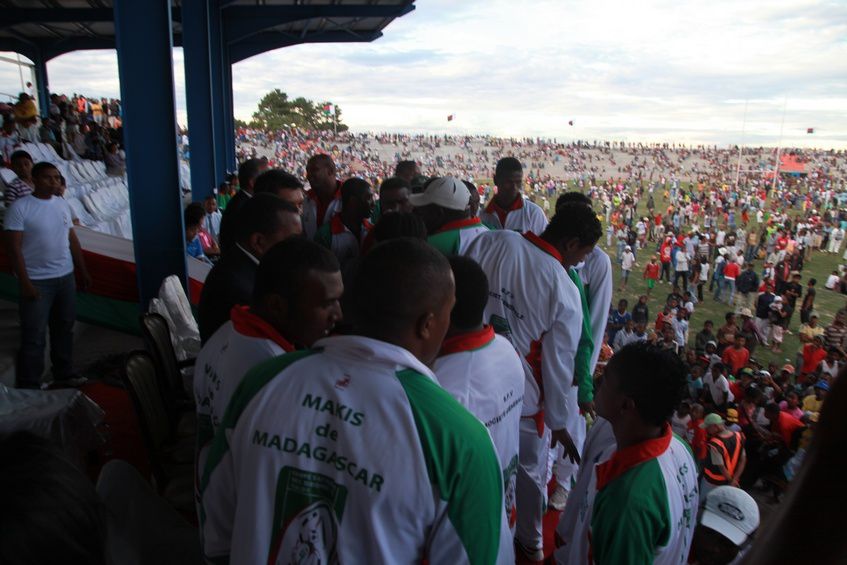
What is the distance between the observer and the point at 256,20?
15469mm

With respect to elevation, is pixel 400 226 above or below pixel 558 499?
above

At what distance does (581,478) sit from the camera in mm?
2389

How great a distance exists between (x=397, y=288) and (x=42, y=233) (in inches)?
179

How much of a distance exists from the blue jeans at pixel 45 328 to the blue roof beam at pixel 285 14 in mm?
11437

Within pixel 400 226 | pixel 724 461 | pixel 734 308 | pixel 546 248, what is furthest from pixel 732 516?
pixel 734 308

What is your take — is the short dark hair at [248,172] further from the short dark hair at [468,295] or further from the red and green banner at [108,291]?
the short dark hair at [468,295]

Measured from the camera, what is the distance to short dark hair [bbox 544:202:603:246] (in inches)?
135

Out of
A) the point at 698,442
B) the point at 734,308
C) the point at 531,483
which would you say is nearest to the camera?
the point at 531,483

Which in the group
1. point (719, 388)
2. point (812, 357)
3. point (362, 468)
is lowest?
point (812, 357)

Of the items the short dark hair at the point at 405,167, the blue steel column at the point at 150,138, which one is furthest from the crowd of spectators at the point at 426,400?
the short dark hair at the point at 405,167

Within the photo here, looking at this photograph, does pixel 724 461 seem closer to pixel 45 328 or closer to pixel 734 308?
pixel 45 328

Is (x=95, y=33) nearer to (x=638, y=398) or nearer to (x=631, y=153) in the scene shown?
(x=638, y=398)

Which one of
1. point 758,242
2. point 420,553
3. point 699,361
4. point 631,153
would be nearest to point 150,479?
point 420,553

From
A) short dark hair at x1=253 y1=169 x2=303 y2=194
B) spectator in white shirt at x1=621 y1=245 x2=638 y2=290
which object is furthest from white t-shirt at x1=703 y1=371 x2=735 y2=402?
spectator in white shirt at x1=621 y1=245 x2=638 y2=290
